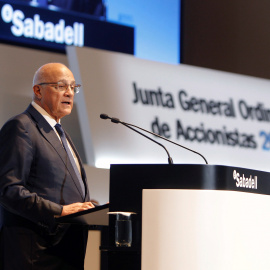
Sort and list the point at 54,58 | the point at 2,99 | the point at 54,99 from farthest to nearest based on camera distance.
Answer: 1. the point at 54,58
2. the point at 2,99
3. the point at 54,99

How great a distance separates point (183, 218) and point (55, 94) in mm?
887

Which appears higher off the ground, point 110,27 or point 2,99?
point 110,27

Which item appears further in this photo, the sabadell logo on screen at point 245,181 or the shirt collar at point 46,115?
the shirt collar at point 46,115

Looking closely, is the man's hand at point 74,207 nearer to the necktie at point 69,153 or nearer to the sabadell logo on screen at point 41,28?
the necktie at point 69,153

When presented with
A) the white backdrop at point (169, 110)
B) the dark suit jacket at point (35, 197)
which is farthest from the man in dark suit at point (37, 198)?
the white backdrop at point (169, 110)

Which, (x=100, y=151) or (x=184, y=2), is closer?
(x=100, y=151)

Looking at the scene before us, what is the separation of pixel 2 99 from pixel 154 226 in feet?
12.8

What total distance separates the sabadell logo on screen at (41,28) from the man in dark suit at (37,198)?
3651 millimetres

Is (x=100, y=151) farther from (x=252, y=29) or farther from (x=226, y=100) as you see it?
(x=252, y=29)

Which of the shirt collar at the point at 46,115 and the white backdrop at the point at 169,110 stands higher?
the white backdrop at the point at 169,110

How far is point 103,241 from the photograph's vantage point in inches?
97.6

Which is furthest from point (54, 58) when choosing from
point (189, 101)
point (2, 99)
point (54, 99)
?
point (54, 99)

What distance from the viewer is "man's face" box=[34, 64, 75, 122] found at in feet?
9.15

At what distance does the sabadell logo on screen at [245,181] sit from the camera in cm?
236
